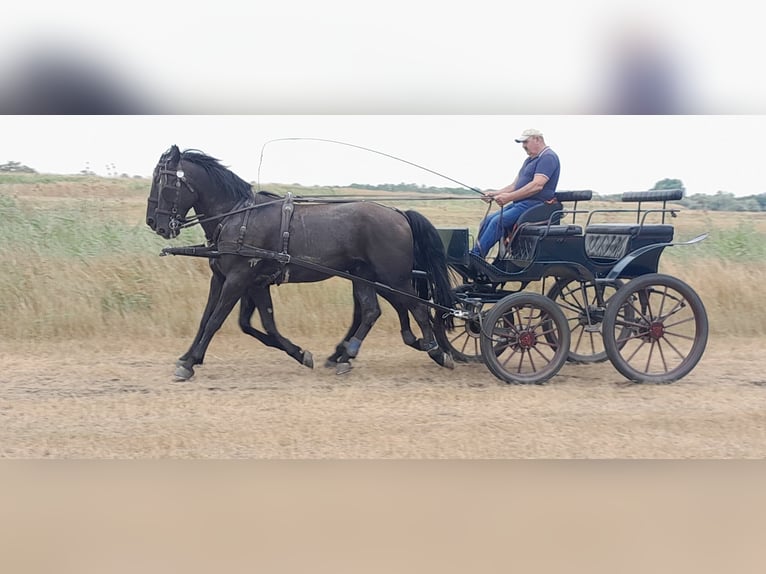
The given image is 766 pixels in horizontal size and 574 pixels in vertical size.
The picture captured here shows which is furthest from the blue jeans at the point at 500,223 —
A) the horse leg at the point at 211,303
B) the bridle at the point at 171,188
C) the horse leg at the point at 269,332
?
the bridle at the point at 171,188

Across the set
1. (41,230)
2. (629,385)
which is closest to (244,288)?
(629,385)

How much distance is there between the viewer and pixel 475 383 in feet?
24.3

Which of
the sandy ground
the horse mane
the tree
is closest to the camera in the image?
the sandy ground

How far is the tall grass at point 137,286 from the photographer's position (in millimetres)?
9859

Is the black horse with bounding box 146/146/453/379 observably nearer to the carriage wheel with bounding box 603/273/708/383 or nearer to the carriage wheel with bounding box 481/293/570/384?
the carriage wheel with bounding box 481/293/570/384

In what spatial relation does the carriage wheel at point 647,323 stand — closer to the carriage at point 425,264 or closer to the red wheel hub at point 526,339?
the carriage at point 425,264

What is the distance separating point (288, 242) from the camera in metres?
7.64

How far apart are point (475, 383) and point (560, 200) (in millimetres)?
1677

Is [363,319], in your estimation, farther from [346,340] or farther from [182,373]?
[182,373]

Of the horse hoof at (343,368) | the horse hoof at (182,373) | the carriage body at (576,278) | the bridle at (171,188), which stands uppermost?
the bridle at (171,188)

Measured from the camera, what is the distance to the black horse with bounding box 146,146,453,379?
296 inches

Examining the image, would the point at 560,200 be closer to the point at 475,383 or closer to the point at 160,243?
the point at 475,383

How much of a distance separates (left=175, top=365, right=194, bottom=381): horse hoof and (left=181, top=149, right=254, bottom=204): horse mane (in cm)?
149

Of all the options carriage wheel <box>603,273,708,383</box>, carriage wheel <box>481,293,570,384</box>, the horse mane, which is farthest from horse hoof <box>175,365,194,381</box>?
carriage wheel <box>603,273,708,383</box>
